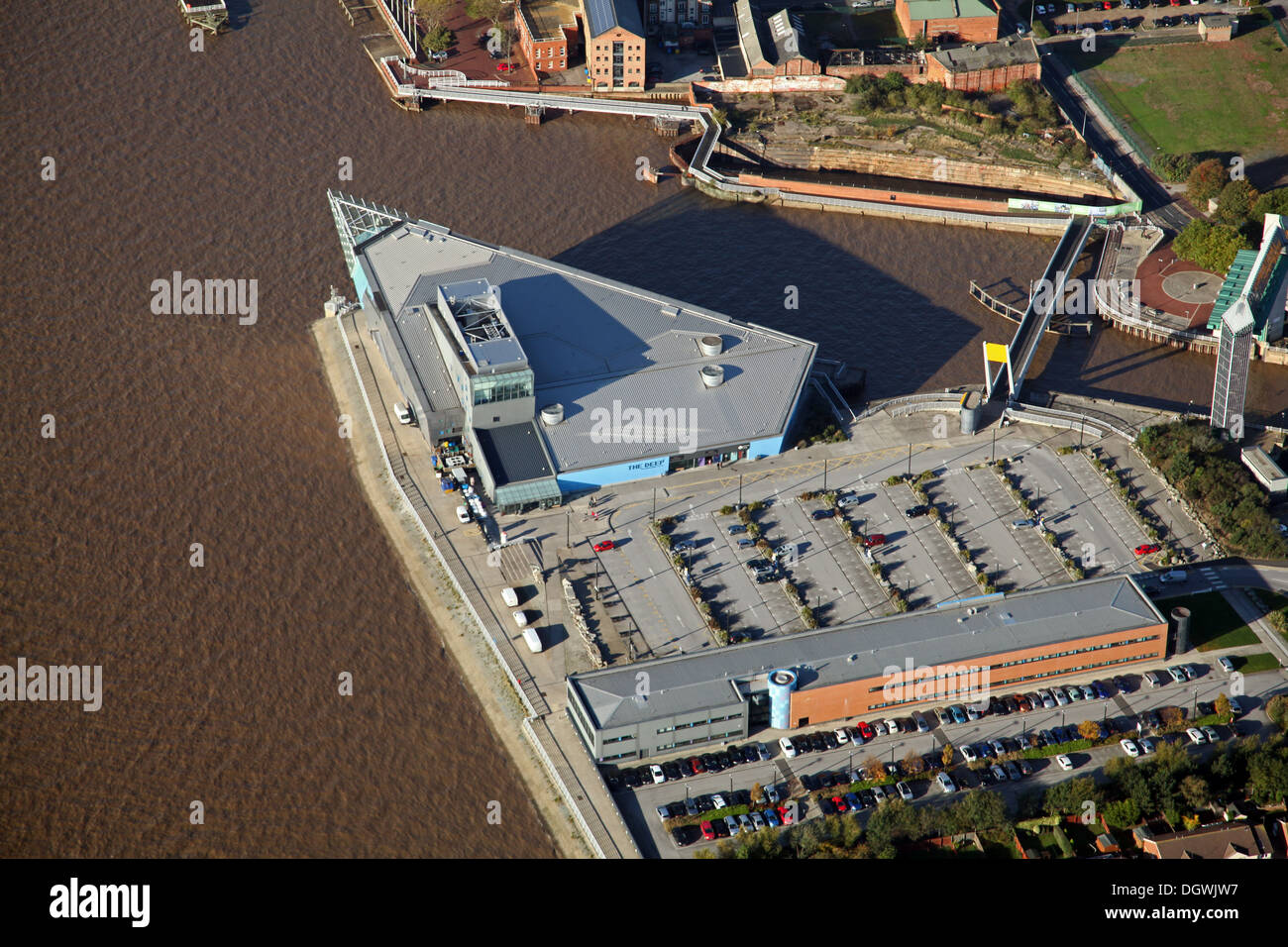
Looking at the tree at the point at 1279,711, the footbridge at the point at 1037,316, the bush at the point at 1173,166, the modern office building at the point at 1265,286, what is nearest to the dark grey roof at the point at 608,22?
the footbridge at the point at 1037,316

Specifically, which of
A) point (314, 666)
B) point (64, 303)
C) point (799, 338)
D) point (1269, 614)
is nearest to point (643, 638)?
point (314, 666)

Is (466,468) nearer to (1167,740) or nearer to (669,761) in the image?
(669,761)

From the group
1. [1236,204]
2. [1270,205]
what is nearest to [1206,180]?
[1236,204]

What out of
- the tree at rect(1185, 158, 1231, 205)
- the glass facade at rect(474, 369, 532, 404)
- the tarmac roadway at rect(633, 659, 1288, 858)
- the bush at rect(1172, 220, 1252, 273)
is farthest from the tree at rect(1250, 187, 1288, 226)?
the glass facade at rect(474, 369, 532, 404)

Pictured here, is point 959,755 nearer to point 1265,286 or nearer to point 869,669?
point 869,669

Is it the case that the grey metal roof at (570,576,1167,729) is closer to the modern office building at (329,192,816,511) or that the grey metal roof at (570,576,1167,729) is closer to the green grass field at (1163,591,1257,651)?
the green grass field at (1163,591,1257,651)

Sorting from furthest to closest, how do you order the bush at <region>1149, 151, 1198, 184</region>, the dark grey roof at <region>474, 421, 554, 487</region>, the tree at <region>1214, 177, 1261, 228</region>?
1. the bush at <region>1149, 151, 1198, 184</region>
2. the tree at <region>1214, 177, 1261, 228</region>
3. the dark grey roof at <region>474, 421, 554, 487</region>
